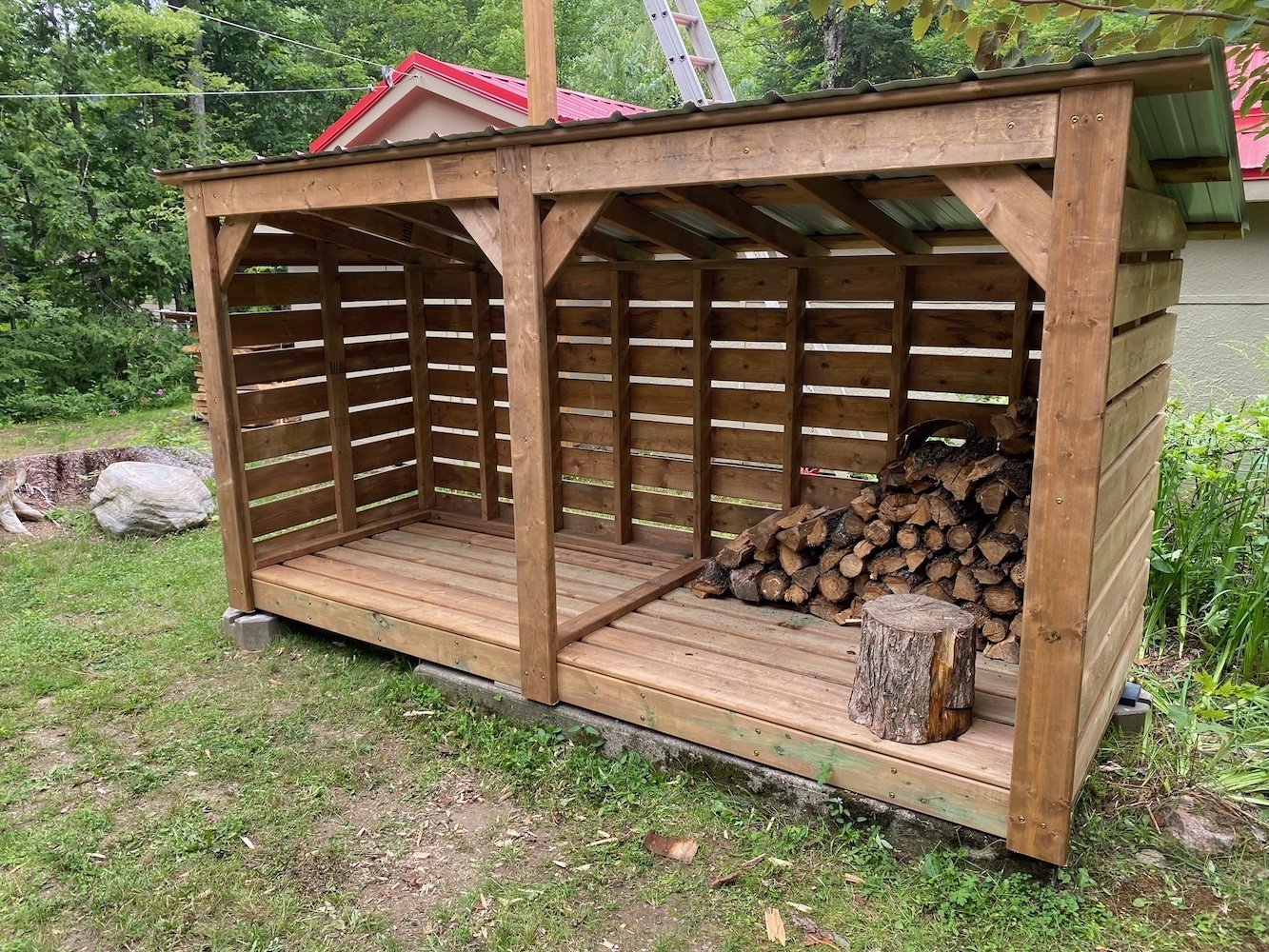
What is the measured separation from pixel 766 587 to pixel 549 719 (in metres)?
1.21

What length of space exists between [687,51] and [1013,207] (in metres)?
6.92

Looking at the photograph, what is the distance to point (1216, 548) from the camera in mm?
4453

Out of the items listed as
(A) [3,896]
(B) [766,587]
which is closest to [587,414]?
(B) [766,587]

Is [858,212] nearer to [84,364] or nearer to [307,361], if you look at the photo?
[307,361]

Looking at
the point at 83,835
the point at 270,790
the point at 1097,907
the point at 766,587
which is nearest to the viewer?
the point at 1097,907

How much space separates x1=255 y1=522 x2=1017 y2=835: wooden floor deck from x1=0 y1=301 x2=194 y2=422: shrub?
8969 millimetres

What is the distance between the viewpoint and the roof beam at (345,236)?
15.3 ft

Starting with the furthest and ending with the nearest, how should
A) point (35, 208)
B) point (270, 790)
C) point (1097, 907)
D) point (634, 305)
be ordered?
point (35, 208) < point (634, 305) < point (270, 790) < point (1097, 907)

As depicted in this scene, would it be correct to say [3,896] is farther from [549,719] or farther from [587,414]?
[587,414]

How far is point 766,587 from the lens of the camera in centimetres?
428

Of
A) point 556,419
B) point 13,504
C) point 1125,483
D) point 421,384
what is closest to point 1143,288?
point 1125,483

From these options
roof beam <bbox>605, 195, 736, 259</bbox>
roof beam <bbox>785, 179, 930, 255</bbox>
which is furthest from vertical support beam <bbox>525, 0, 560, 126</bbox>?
roof beam <bbox>785, 179, 930, 255</bbox>

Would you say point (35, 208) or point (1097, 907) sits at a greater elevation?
point (35, 208)

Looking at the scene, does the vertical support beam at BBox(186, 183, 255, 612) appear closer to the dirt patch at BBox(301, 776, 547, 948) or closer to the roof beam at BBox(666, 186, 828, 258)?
the dirt patch at BBox(301, 776, 547, 948)
